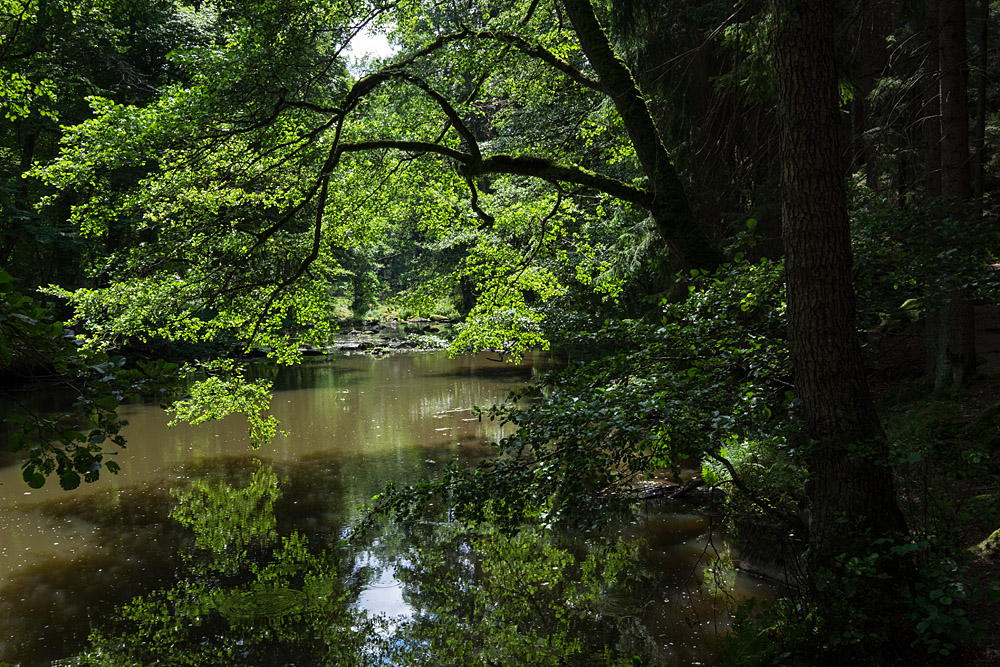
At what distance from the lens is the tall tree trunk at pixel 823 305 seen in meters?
4.02

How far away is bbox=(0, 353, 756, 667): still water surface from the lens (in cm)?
616

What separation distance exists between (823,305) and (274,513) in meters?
7.90

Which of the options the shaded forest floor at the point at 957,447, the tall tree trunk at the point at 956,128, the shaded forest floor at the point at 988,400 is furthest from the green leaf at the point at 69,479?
the tall tree trunk at the point at 956,128

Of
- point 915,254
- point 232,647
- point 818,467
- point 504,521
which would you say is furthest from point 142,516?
point 915,254

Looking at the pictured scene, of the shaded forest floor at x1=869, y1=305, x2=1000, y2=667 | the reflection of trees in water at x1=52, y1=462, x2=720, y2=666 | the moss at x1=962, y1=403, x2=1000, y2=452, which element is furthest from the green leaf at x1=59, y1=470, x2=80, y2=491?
the moss at x1=962, y1=403, x2=1000, y2=452

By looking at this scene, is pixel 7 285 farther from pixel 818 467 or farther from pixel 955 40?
pixel 955 40

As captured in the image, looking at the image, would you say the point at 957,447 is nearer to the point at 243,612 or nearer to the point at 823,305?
the point at 823,305

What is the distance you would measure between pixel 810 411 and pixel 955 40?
6.00m

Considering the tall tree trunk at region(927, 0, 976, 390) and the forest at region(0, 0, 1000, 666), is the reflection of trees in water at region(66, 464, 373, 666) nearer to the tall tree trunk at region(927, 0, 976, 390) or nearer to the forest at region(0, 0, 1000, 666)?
the forest at region(0, 0, 1000, 666)

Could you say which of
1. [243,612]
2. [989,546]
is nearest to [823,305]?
[989,546]

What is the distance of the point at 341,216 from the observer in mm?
8805

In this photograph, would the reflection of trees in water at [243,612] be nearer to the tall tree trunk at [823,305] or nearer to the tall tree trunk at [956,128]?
the tall tree trunk at [823,305]

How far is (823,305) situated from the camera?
4.13 metres

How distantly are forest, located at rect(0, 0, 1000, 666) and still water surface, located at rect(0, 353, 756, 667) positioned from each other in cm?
88
